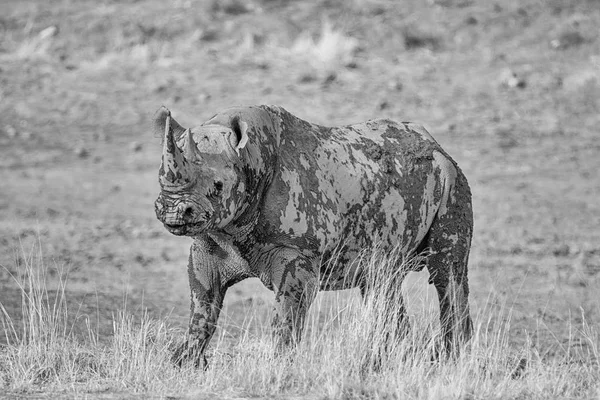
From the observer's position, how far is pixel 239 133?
283 inches

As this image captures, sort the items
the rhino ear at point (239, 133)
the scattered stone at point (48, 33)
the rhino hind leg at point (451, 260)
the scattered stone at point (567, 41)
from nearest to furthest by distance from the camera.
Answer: the rhino ear at point (239, 133)
the rhino hind leg at point (451, 260)
the scattered stone at point (567, 41)
the scattered stone at point (48, 33)

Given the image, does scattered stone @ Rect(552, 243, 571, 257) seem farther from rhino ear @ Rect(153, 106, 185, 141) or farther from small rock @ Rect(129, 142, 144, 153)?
rhino ear @ Rect(153, 106, 185, 141)

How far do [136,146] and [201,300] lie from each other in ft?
33.4

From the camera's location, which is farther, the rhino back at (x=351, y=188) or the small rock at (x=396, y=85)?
the small rock at (x=396, y=85)

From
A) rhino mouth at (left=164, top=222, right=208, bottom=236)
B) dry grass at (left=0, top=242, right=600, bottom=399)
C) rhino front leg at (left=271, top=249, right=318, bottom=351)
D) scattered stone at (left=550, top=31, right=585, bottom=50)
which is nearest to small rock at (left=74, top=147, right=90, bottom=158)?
scattered stone at (left=550, top=31, right=585, bottom=50)

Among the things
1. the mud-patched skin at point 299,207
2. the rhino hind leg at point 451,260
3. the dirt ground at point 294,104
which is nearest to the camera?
the mud-patched skin at point 299,207

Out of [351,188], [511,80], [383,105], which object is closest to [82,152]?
[383,105]

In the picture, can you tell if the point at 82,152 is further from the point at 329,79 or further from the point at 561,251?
the point at 561,251

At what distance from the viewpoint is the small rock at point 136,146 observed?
684 inches

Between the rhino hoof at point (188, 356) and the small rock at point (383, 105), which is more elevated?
the small rock at point (383, 105)

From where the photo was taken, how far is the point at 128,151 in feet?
57.0

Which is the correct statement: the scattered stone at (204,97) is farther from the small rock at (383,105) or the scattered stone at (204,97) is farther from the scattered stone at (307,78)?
the small rock at (383,105)

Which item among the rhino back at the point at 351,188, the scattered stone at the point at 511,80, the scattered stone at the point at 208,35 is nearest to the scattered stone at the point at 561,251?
the rhino back at the point at 351,188

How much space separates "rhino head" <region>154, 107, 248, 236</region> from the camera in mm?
6523
